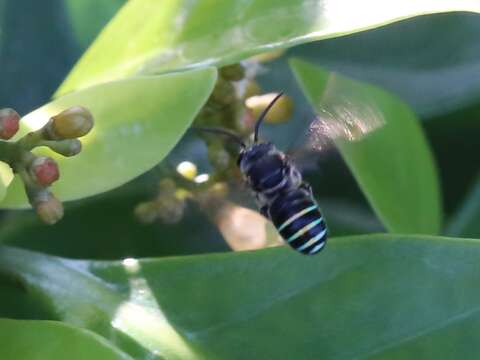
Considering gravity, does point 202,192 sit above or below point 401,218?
above

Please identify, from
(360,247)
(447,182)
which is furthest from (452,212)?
(360,247)

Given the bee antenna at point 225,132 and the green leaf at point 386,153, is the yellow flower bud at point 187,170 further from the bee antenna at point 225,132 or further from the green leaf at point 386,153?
the green leaf at point 386,153

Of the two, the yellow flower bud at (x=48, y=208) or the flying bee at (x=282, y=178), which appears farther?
the flying bee at (x=282, y=178)

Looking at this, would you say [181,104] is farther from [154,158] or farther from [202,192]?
[202,192]

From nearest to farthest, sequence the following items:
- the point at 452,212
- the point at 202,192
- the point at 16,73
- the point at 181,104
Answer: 1. the point at 181,104
2. the point at 202,192
3. the point at 16,73
4. the point at 452,212

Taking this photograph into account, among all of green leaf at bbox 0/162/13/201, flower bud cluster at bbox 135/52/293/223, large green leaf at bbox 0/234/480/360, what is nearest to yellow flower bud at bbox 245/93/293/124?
flower bud cluster at bbox 135/52/293/223

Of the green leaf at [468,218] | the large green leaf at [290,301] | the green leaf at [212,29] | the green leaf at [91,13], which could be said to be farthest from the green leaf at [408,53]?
the large green leaf at [290,301]

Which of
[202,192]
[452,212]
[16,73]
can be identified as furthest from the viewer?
[452,212]
